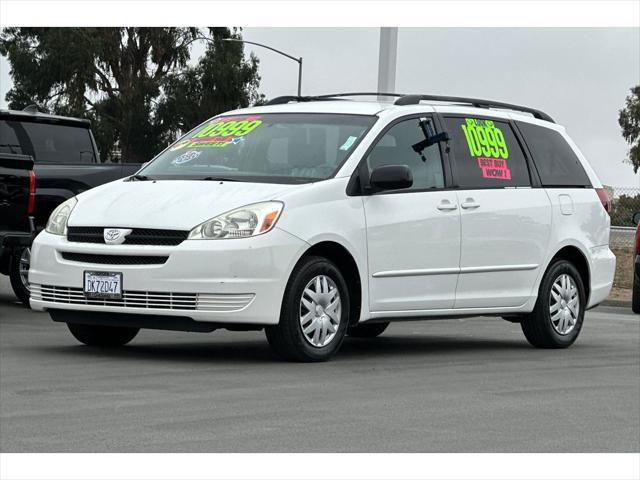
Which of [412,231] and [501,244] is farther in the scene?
[501,244]

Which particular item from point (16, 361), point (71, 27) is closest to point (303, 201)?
point (16, 361)

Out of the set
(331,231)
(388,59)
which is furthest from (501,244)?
(388,59)

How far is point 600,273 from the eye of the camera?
43.2ft

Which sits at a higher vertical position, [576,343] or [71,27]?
[71,27]

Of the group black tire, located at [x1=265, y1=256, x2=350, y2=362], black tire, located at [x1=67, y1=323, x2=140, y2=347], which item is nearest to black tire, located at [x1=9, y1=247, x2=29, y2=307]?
black tire, located at [x1=67, y1=323, x2=140, y2=347]

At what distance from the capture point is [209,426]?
7543mm

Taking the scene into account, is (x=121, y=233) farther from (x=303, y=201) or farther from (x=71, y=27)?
(x=71, y=27)

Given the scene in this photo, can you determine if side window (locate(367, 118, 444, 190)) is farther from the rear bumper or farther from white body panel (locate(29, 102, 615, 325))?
the rear bumper

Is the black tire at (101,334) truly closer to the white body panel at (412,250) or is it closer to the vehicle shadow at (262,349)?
the vehicle shadow at (262,349)

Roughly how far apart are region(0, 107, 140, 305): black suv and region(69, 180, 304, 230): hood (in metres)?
4.19

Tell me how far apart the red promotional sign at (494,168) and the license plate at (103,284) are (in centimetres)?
344

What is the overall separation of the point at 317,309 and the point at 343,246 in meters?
0.51

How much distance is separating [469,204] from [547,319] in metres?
1.51

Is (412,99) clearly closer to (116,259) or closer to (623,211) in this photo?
(116,259)
